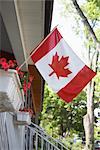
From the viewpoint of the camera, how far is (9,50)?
22.6 feet

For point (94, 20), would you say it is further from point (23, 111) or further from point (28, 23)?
point (28, 23)

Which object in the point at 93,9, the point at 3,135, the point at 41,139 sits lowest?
the point at 41,139

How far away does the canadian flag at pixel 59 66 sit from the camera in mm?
4055

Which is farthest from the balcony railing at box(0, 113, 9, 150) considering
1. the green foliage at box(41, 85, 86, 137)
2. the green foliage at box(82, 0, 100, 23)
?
the green foliage at box(41, 85, 86, 137)

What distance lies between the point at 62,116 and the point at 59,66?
26.2 m

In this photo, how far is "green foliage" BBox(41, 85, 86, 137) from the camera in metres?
28.7

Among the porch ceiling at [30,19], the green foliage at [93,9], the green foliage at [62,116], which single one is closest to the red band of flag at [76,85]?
the porch ceiling at [30,19]

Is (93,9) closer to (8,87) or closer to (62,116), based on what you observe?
(8,87)

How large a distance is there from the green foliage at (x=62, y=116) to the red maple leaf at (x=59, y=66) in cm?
2386

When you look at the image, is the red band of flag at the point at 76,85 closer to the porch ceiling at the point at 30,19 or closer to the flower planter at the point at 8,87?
the porch ceiling at the point at 30,19

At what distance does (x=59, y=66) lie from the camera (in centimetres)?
413

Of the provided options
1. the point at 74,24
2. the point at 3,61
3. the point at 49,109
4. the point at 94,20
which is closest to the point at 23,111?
the point at 3,61

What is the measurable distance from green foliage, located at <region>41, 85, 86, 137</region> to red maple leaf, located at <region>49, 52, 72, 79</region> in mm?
23858

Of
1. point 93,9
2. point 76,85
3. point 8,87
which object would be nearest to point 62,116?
point 93,9
